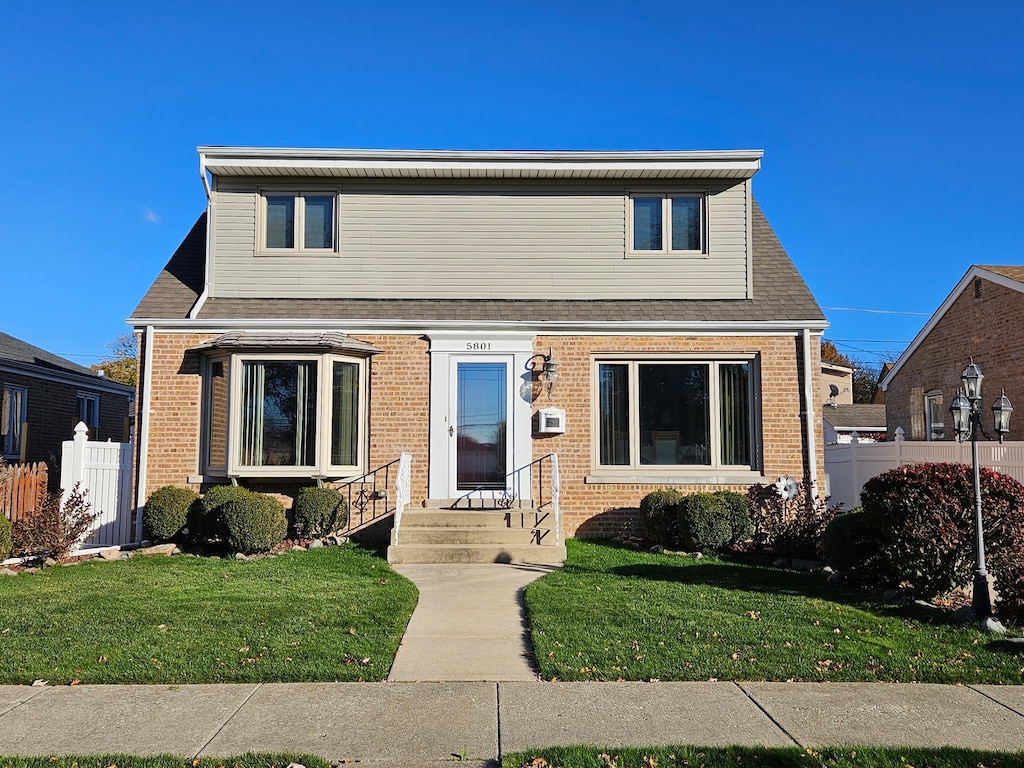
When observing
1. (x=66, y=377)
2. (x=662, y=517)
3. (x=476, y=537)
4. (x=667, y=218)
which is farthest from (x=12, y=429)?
(x=662, y=517)

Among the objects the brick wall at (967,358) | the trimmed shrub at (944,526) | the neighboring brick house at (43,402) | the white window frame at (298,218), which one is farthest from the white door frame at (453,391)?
the brick wall at (967,358)

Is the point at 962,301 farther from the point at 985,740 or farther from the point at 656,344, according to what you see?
the point at 985,740

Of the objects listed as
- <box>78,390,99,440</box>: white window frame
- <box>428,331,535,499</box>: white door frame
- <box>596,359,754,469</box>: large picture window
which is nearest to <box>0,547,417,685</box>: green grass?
<box>428,331,535,499</box>: white door frame

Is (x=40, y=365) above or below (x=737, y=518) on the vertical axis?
above

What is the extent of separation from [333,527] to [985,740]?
870 cm

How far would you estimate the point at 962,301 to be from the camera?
19.5m

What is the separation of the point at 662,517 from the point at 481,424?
306 centimetres

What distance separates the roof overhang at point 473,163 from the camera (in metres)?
12.6

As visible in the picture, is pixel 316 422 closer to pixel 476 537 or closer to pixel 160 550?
pixel 160 550

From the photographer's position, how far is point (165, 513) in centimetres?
1115

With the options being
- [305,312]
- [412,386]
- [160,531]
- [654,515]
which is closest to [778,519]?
[654,515]

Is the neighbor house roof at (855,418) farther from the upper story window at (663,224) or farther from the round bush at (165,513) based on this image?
the round bush at (165,513)

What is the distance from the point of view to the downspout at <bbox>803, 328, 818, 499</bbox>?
1214cm

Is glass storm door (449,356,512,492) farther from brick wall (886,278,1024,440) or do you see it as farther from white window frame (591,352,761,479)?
brick wall (886,278,1024,440)
